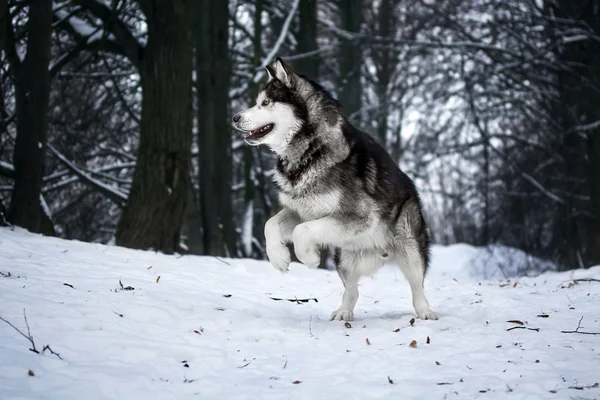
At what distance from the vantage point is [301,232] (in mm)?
4625

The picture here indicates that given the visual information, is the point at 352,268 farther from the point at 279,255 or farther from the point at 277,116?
the point at 277,116

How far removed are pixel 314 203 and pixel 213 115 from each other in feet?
20.4

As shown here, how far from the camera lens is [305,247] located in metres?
4.65

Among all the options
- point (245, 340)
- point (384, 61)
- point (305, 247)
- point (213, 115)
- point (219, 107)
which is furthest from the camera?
point (384, 61)

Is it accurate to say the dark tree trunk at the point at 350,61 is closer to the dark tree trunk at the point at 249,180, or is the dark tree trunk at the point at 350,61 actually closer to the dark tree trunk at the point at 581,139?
the dark tree trunk at the point at 249,180

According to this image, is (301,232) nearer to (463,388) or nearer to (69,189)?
(463,388)

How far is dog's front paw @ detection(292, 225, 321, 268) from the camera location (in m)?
4.62

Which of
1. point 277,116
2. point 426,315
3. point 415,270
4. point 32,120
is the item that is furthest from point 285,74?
point 32,120

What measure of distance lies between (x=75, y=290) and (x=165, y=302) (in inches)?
26.2

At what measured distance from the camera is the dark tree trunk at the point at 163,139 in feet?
25.8

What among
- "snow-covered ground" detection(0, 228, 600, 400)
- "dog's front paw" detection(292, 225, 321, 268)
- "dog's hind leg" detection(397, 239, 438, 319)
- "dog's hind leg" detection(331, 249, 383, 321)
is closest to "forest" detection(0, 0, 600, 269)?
"snow-covered ground" detection(0, 228, 600, 400)

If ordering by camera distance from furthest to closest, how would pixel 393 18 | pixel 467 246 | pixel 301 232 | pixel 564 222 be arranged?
pixel 467 246 < pixel 393 18 < pixel 564 222 < pixel 301 232

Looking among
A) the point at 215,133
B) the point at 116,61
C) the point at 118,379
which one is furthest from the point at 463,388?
the point at 116,61

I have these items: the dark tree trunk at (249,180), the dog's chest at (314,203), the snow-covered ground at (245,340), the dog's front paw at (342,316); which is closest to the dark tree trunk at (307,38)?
the dark tree trunk at (249,180)
